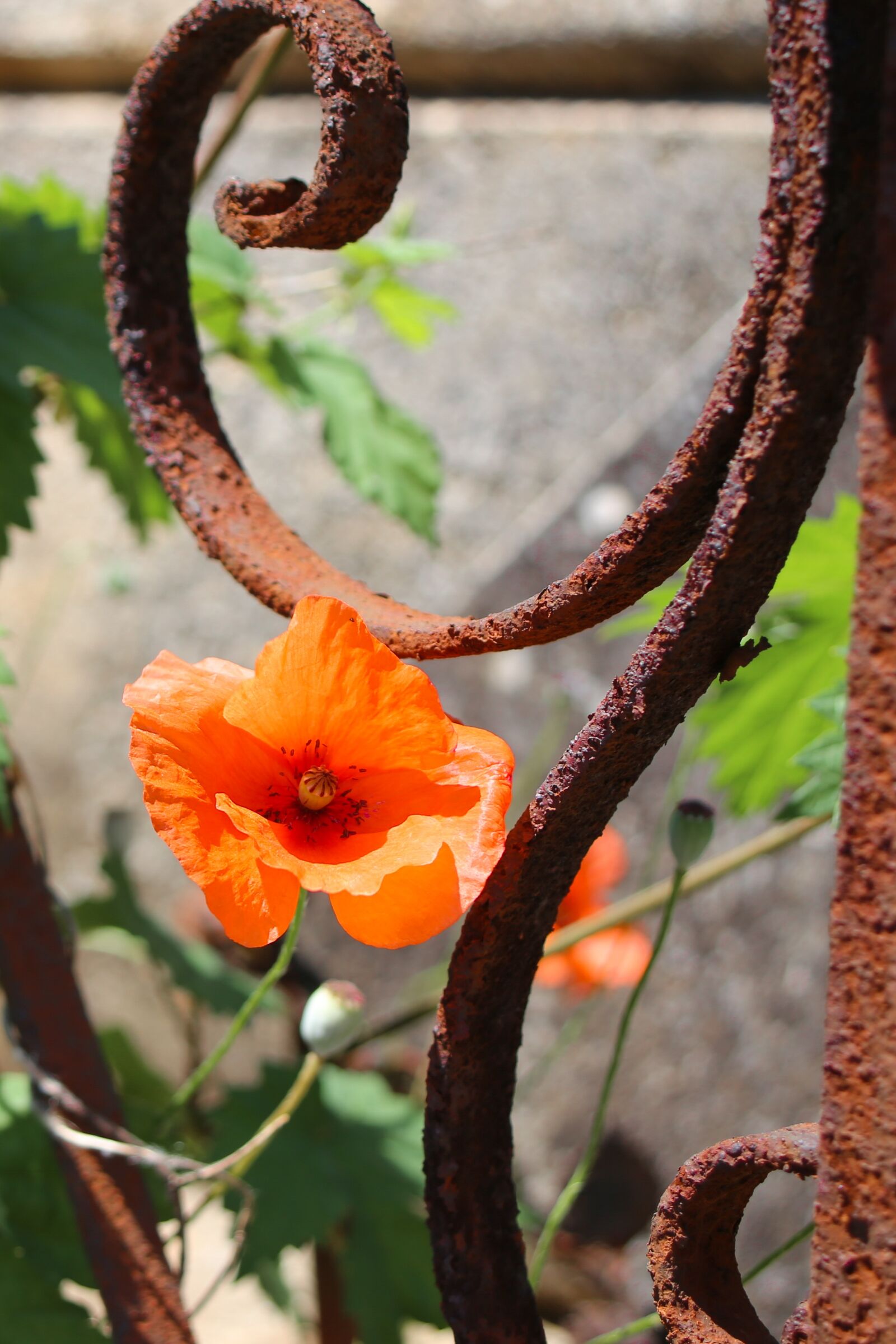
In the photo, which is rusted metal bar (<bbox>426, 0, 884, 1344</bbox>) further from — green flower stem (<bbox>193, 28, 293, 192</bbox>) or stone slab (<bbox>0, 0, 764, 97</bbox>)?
stone slab (<bbox>0, 0, 764, 97</bbox>)

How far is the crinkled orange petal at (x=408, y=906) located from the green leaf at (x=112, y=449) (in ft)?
2.69

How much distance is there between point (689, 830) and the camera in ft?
1.91

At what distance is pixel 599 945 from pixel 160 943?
556 millimetres

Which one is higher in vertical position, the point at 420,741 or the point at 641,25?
the point at 641,25

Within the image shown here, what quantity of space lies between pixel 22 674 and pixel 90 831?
32 centimetres

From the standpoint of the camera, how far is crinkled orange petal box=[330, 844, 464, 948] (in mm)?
394

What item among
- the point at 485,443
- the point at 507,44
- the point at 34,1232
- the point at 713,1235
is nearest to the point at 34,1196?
the point at 34,1232

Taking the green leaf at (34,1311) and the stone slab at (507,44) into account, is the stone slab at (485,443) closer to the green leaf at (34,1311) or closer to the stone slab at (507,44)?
the stone slab at (507,44)

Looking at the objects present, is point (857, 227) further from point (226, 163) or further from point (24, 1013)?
point (226, 163)

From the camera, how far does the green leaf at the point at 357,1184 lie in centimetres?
107

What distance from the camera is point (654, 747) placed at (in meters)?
0.42

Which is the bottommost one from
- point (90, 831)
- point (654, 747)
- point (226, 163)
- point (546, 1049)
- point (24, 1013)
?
point (24, 1013)

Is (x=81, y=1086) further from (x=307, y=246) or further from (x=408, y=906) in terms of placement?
(x=307, y=246)

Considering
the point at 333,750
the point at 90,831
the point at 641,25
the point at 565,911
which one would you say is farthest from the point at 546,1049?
the point at 641,25
